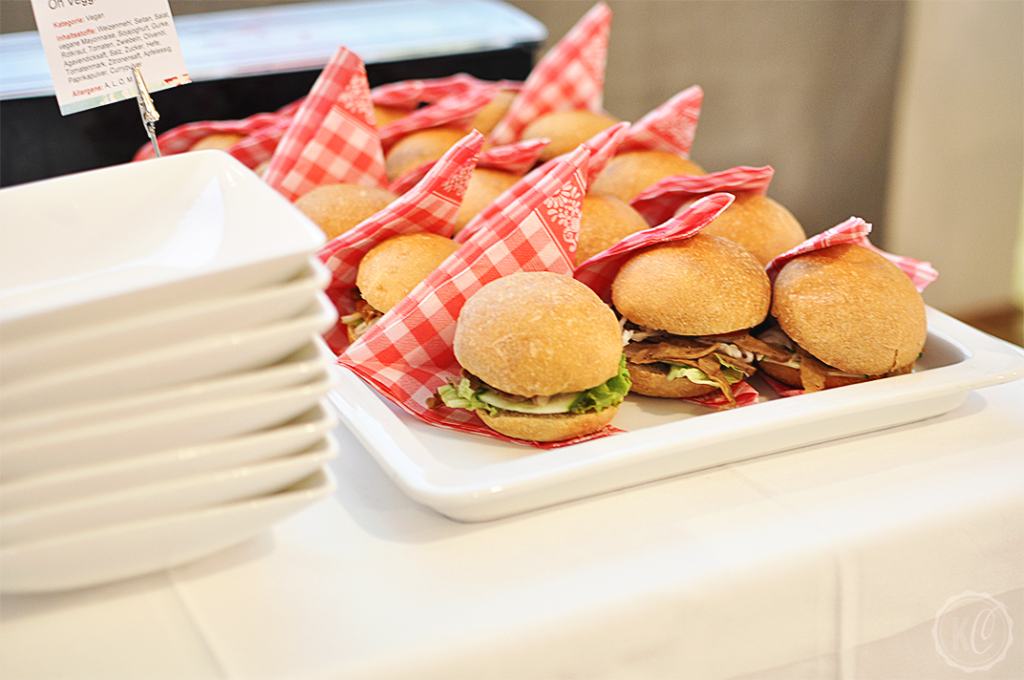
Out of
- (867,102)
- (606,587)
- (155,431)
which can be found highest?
(155,431)

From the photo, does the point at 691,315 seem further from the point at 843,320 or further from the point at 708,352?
the point at 843,320

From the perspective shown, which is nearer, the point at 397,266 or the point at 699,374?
the point at 699,374

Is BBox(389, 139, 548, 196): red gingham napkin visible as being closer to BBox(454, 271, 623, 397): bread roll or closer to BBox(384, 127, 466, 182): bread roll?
BBox(384, 127, 466, 182): bread roll

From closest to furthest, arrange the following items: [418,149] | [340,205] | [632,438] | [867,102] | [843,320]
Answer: [632,438]
[843,320]
[340,205]
[418,149]
[867,102]

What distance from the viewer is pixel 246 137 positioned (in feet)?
5.29

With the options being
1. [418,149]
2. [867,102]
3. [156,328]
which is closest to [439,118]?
[418,149]

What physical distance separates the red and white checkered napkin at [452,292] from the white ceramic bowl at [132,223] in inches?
11.0

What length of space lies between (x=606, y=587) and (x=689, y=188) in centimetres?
65

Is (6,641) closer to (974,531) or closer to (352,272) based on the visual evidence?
(352,272)

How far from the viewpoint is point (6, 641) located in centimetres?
64

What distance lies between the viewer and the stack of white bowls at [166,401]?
0.55 metres

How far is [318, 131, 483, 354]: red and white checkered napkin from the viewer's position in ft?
3.54

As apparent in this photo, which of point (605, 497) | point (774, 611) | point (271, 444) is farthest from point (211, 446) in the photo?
point (774, 611)

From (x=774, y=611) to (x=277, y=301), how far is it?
51 centimetres
